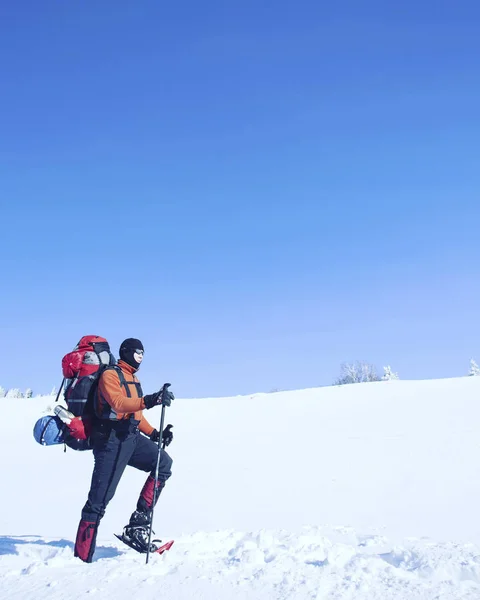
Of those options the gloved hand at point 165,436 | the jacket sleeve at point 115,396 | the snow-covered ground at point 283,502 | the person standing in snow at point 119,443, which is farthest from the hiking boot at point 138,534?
the jacket sleeve at point 115,396

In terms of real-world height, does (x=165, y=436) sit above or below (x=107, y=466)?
above

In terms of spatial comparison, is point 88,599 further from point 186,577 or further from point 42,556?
point 42,556

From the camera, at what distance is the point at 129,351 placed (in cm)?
576

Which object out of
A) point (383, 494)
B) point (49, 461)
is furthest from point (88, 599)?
point (49, 461)

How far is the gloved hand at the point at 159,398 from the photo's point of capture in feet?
17.6

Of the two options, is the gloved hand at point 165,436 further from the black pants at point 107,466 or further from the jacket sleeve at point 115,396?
the jacket sleeve at point 115,396

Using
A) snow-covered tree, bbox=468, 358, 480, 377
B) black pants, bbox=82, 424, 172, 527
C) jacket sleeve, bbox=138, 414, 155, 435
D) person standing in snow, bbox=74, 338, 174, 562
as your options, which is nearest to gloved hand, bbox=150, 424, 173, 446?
jacket sleeve, bbox=138, 414, 155, 435

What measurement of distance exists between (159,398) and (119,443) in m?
0.64

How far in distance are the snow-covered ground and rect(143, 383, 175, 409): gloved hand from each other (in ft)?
4.75

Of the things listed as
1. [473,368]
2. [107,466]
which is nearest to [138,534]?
[107,466]

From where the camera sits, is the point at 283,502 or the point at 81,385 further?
the point at 283,502

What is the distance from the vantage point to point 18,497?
12.0 meters

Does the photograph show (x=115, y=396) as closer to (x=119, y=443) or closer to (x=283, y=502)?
(x=119, y=443)

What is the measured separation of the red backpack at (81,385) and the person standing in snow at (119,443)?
13cm
